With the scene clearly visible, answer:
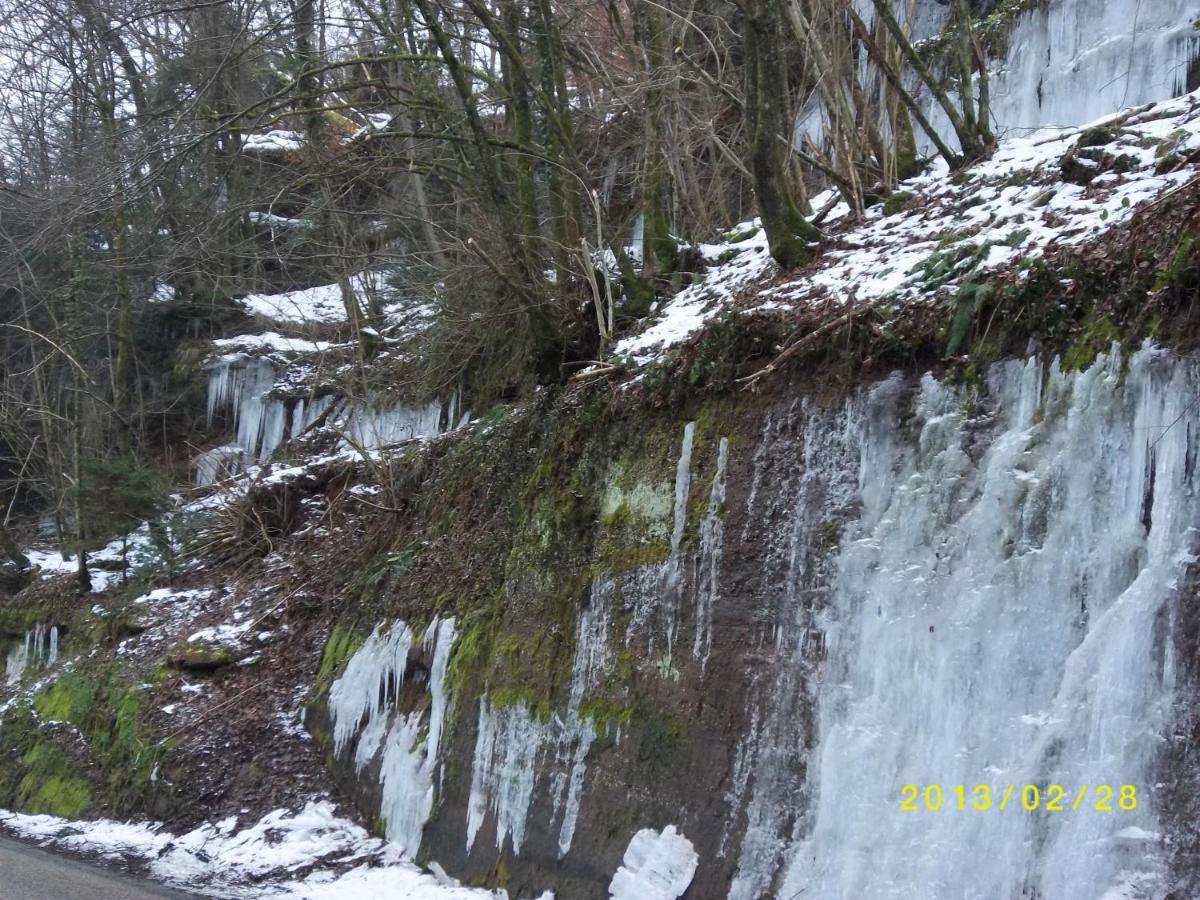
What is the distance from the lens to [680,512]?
20.7 ft

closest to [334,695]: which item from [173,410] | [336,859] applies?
[336,859]

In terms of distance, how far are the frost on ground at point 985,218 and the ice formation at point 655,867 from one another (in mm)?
3123

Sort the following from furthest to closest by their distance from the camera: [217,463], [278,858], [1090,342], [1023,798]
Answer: [217,463] → [278,858] → [1090,342] → [1023,798]

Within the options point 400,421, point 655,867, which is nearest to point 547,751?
point 655,867

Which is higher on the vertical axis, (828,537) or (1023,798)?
(828,537)

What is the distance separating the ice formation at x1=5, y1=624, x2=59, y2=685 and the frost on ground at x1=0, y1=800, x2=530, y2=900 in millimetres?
4616

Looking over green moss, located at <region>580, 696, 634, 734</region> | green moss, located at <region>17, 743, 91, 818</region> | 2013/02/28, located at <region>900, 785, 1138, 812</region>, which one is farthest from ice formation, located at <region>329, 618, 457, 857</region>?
2013/02/28, located at <region>900, 785, 1138, 812</region>

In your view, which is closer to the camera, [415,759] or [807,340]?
[807,340]

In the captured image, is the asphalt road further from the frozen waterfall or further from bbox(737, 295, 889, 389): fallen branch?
the frozen waterfall

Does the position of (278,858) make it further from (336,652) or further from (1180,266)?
(1180,266)

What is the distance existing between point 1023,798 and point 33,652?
43.6 feet

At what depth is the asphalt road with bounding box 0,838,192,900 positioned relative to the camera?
667 centimetres

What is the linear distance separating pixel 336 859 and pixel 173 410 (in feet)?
43.6

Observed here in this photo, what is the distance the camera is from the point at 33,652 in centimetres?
1353
